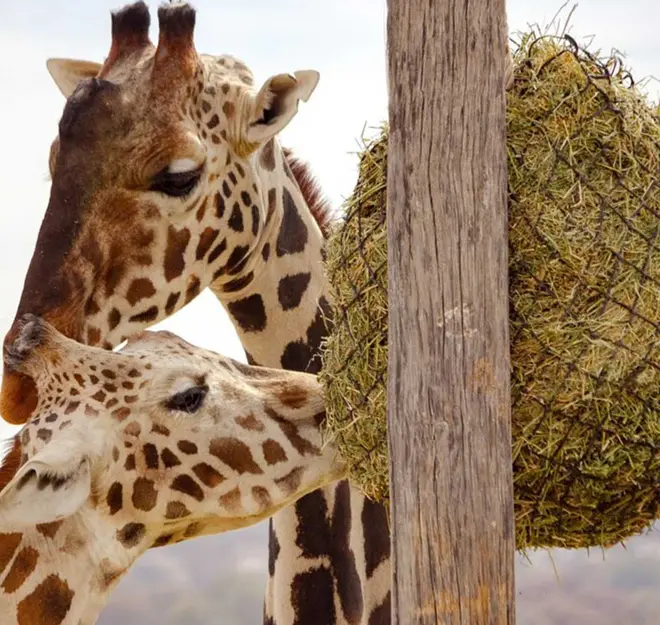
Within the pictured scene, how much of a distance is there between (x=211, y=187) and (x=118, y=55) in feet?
2.21

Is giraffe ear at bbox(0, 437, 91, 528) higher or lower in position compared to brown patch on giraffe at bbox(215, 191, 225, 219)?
lower

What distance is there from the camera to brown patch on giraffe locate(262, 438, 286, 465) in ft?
15.2

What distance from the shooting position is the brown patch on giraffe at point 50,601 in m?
4.43

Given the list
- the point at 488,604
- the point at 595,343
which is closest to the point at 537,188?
the point at 595,343

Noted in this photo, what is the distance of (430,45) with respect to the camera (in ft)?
Result: 12.3

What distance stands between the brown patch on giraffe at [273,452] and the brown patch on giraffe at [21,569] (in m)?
0.82

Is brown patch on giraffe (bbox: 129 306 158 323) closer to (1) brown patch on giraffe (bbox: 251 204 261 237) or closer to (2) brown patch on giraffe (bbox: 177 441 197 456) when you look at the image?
(1) brown patch on giraffe (bbox: 251 204 261 237)

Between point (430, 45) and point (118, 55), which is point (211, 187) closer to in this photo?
point (118, 55)

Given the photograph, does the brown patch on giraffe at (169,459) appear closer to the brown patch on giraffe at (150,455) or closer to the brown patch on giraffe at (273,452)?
Answer: the brown patch on giraffe at (150,455)

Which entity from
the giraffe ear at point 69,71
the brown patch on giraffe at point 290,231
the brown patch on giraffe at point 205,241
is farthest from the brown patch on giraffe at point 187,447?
the giraffe ear at point 69,71

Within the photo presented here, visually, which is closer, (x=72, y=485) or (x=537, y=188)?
(x=537, y=188)

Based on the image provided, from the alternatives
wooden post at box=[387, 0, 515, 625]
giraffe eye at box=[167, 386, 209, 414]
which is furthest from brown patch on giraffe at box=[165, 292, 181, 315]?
wooden post at box=[387, 0, 515, 625]

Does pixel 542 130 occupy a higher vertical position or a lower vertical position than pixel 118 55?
lower

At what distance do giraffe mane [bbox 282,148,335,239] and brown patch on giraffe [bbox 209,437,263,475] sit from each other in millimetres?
1425
